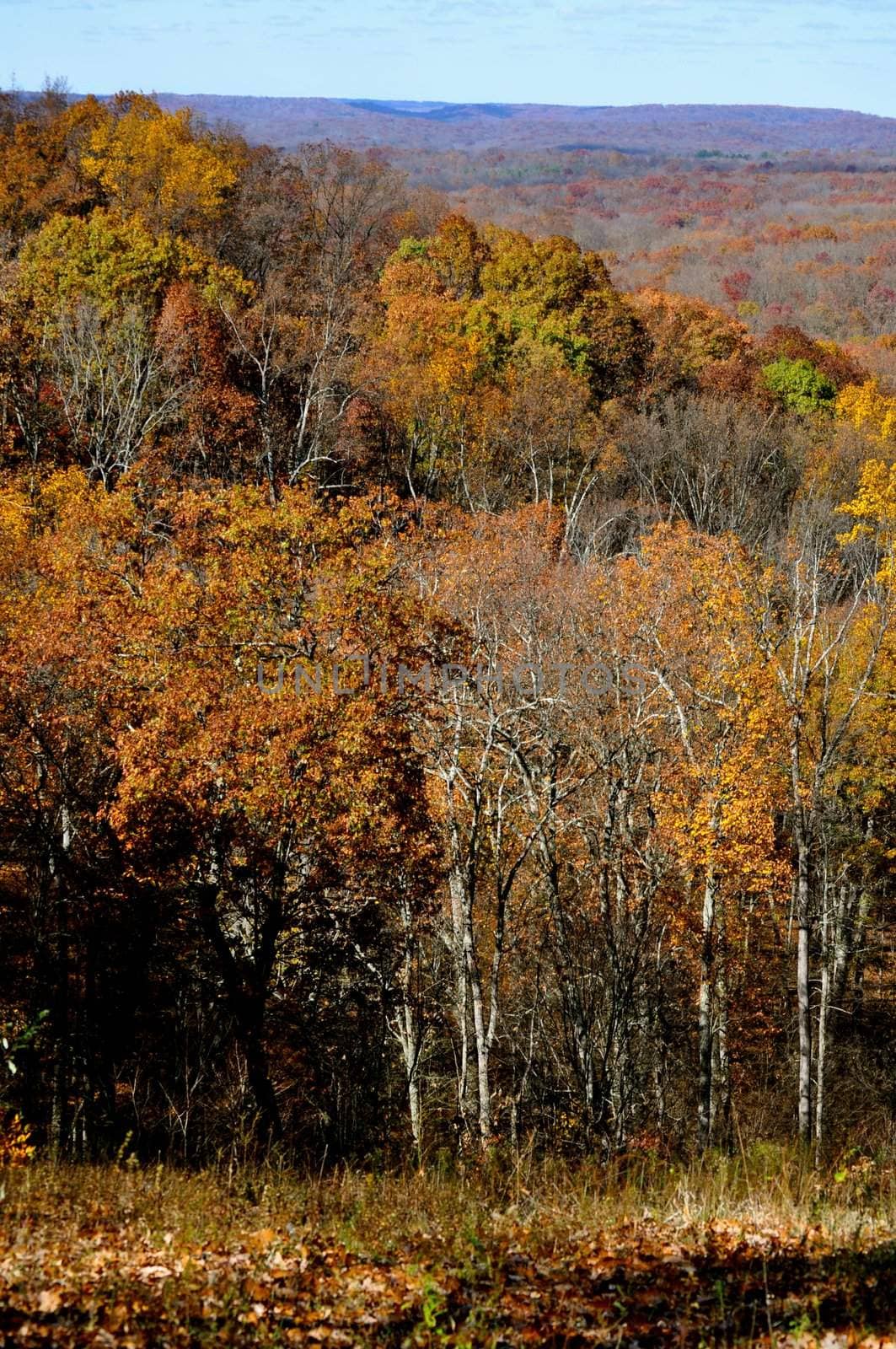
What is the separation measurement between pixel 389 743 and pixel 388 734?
12cm

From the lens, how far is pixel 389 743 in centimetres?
1513

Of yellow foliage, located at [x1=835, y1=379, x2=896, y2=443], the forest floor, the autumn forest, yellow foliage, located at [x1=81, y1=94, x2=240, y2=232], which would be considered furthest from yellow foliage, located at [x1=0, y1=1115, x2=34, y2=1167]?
yellow foliage, located at [x1=835, y1=379, x2=896, y2=443]

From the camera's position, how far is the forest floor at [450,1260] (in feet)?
19.0

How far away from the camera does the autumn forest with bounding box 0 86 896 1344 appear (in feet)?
49.3

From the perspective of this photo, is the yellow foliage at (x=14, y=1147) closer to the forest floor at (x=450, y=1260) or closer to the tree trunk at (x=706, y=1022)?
the forest floor at (x=450, y=1260)

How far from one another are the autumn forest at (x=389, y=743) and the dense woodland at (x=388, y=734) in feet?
0.45

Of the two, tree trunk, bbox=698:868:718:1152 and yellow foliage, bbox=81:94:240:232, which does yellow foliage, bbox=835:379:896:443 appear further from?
tree trunk, bbox=698:868:718:1152

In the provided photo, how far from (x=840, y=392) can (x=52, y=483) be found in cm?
5269

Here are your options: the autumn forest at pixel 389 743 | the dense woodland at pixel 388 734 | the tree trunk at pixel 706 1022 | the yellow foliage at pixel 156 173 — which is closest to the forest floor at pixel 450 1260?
the autumn forest at pixel 389 743

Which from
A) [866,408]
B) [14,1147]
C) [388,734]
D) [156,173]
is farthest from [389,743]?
[866,408]

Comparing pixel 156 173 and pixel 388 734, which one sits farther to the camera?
pixel 156 173

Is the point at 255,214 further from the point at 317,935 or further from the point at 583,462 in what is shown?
the point at 317,935

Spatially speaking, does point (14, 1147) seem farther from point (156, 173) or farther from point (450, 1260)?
point (156, 173)

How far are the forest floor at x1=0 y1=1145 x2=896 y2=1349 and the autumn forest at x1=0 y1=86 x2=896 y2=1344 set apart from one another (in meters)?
0.36
